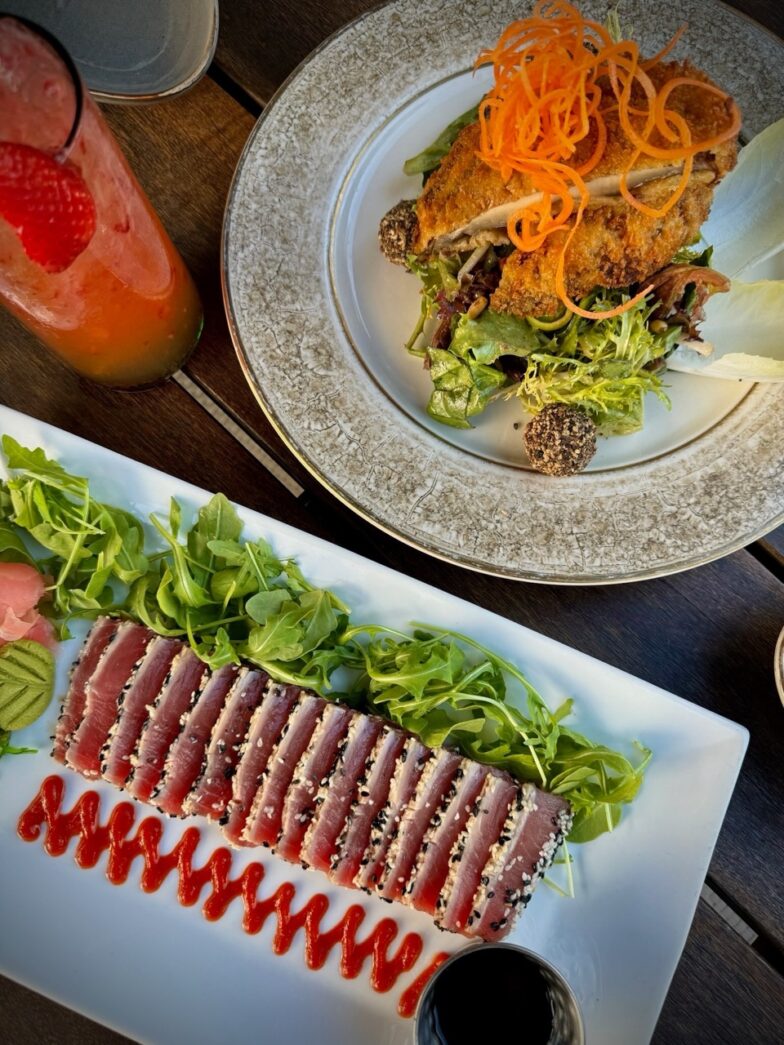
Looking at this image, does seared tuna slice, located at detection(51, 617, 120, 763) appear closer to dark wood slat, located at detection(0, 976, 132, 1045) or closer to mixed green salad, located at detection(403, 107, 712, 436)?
dark wood slat, located at detection(0, 976, 132, 1045)

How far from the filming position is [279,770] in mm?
1694

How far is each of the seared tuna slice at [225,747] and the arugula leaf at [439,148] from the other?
106 cm

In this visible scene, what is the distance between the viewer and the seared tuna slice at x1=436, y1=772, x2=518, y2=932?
5.35 ft

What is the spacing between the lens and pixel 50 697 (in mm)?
1744

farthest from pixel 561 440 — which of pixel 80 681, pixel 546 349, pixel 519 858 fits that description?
pixel 80 681

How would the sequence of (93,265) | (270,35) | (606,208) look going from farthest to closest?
1. (270,35)
2. (606,208)
3. (93,265)

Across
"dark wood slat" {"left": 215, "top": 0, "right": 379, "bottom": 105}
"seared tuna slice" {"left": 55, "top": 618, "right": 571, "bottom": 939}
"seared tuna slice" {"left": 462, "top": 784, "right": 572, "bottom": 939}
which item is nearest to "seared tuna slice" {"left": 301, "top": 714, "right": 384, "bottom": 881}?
"seared tuna slice" {"left": 55, "top": 618, "right": 571, "bottom": 939}

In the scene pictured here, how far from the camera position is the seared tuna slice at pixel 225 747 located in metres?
1.69

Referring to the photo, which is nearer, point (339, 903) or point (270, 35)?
point (339, 903)

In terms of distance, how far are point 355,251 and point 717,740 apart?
121 centimetres

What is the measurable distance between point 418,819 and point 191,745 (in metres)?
0.48

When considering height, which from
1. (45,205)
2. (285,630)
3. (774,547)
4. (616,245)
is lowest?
(285,630)

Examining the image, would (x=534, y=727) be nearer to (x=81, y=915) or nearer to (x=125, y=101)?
(x=81, y=915)

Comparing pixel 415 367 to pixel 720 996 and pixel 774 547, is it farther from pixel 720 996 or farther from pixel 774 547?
pixel 720 996
